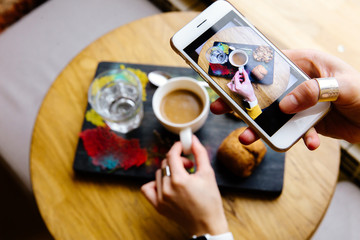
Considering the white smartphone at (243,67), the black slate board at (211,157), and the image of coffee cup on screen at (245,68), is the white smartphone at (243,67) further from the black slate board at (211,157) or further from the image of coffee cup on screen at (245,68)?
the black slate board at (211,157)

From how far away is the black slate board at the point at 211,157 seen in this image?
69cm

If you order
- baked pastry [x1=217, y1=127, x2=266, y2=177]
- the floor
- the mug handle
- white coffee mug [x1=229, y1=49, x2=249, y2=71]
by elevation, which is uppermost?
white coffee mug [x1=229, y1=49, x2=249, y2=71]

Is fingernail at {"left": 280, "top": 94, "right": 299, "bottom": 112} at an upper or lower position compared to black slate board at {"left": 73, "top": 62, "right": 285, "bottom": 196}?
upper

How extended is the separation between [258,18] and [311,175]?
664mm

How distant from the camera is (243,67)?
614 millimetres

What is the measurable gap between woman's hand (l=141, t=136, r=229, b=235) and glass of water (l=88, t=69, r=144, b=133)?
17cm

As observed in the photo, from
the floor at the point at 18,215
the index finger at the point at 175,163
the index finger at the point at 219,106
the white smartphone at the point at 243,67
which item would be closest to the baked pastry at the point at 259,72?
the white smartphone at the point at 243,67

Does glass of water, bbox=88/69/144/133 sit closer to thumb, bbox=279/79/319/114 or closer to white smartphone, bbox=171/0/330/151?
white smartphone, bbox=171/0/330/151

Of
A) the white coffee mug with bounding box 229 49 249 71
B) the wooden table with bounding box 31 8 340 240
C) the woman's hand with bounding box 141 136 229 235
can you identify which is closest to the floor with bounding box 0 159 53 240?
the wooden table with bounding box 31 8 340 240

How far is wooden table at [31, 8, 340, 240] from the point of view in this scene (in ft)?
2.24

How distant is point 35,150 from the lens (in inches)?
Answer: 31.2

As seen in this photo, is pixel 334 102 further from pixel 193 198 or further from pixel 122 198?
pixel 122 198

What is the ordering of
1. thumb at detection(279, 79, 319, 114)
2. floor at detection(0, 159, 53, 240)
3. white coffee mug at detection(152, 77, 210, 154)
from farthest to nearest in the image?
floor at detection(0, 159, 53, 240) < white coffee mug at detection(152, 77, 210, 154) < thumb at detection(279, 79, 319, 114)

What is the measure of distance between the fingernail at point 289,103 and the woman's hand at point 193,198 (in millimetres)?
198
